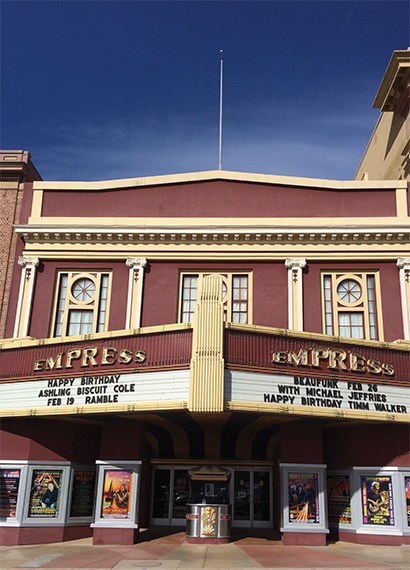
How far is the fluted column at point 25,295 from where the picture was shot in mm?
21453

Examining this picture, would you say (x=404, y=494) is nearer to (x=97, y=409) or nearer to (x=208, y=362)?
(x=208, y=362)

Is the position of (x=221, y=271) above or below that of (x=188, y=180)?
below

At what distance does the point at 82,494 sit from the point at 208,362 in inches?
287

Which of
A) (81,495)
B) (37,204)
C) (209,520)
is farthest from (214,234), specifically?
(81,495)

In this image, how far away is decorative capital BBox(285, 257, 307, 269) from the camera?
2181 cm

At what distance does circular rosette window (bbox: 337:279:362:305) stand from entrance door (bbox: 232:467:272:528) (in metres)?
7.33

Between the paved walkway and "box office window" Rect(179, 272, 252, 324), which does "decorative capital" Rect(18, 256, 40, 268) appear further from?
the paved walkway

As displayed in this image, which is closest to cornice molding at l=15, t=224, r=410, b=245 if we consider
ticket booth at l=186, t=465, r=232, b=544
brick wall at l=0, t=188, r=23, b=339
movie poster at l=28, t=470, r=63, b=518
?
brick wall at l=0, t=188, r=23, b=339

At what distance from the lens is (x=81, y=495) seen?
17.9m

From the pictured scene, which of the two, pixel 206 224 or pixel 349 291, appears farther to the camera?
Result: pixel 206 224

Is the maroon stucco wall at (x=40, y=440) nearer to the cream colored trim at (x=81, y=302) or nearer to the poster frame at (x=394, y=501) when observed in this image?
the cream colored trim at (x=81, y=302)

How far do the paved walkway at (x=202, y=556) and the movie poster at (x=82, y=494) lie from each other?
0.94 m

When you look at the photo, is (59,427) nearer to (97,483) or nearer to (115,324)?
(97,483)

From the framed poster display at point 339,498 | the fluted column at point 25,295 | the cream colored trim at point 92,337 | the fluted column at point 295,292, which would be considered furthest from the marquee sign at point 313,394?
the fluted column at point 25,295
